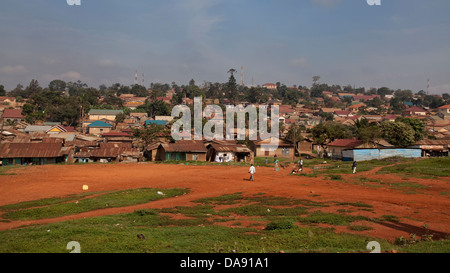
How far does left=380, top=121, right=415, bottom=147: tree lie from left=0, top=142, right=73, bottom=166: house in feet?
133

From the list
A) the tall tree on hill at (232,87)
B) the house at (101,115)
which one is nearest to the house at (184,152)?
the house at (101,115)

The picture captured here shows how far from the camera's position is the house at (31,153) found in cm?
3738

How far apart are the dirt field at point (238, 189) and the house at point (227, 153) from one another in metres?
8.42

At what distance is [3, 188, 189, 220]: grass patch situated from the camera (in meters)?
14.6

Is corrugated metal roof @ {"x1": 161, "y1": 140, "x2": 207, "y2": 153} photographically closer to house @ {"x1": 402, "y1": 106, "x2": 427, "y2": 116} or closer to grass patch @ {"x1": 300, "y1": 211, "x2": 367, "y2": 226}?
grass patch @ {"x1": 300, "y1": 211, "x2": 367, "y2": 226}

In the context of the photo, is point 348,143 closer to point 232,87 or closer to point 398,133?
point 398,133

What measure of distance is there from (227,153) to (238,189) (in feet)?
70.9

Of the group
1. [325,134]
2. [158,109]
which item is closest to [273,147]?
[325,134]

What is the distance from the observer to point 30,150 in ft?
126

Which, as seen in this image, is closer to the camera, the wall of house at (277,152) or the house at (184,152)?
the house at (184,152)

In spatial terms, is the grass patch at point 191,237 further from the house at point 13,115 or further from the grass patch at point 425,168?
the house at point 13,115
